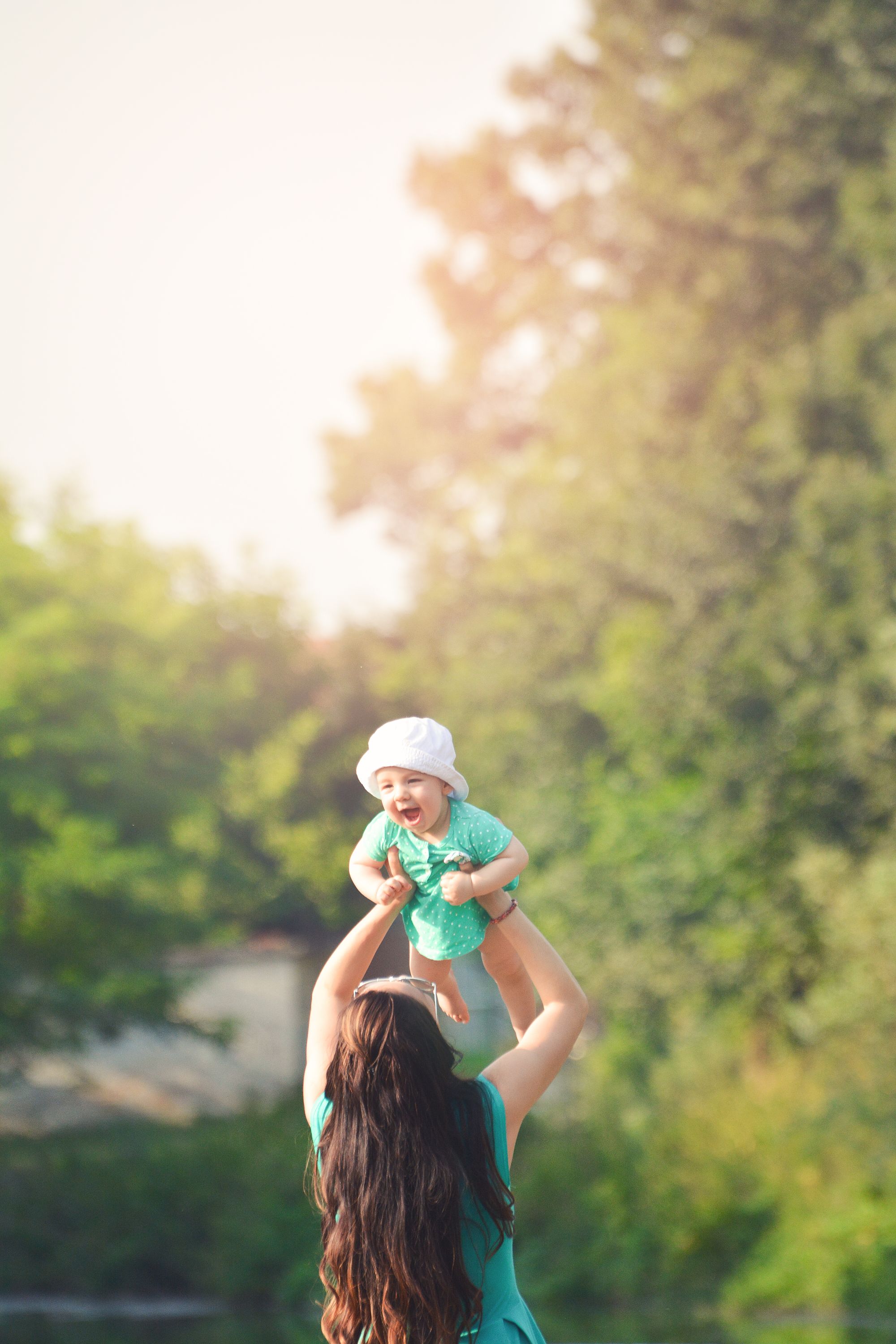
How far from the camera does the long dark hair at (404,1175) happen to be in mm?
2088

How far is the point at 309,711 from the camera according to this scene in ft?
72.7

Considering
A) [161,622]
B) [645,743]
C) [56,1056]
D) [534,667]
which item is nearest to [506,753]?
[534,667]

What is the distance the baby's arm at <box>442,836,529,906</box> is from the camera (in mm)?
2227

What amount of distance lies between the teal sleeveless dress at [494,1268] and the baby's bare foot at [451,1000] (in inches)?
12.9

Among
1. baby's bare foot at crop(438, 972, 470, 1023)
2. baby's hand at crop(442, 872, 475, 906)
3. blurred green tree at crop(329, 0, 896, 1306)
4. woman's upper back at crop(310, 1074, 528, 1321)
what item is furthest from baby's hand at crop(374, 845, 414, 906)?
blurred green tree at crop(329, 0, 896, 1306)

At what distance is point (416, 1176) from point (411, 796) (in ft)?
2.12

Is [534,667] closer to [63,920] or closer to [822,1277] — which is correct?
[63,920]

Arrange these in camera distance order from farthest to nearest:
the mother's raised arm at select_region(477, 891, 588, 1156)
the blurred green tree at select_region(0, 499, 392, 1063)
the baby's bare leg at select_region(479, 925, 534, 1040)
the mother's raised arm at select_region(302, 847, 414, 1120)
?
the blurred green tree at select_region(0, 499, 392, 1063) → the baby's bare leg at select_region(479, 925, 534, 1040) → the mother's raised arm at select_region(302, 847, 414, 1120) → the mother's raised arm at select_region(477, 891, 588, 1156)

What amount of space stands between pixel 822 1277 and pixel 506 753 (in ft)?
26.3

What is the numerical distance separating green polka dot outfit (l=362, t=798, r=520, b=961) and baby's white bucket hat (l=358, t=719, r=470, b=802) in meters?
0.08

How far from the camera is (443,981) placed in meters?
2.51

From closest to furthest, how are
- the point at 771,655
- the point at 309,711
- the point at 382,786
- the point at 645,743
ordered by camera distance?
1. the point at 382,786
2. the point at 771,655
3. the point at 645,743
4. the point at 309,711

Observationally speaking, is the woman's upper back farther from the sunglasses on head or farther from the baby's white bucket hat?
the baby's white bucket hat

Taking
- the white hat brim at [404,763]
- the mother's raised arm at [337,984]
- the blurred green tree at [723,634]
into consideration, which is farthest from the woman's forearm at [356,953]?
the blurred green tree at [723,634]
